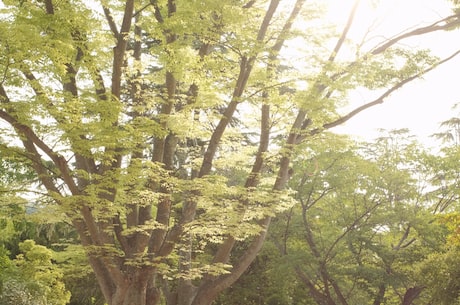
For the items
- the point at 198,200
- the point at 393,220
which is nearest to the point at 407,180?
the point at 393,220

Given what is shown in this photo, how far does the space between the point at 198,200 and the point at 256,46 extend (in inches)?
115

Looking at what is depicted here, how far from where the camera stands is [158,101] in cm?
900

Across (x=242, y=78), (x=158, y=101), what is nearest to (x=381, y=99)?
(x=242, y=78)

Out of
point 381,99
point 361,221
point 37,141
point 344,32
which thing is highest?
point 344,32

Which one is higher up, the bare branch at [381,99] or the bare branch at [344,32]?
the bare branch at [344,32]

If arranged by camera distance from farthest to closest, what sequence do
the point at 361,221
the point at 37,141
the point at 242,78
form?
the point at 361,221
the point at 242,78
the point at 37,141

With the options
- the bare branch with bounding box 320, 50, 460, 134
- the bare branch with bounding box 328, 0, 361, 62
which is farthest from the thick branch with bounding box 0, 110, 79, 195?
the bare branch with bounding box 328, 0, 361, 62

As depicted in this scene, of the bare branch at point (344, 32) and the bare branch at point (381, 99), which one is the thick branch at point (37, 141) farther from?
the bare branch at point (344, 32)

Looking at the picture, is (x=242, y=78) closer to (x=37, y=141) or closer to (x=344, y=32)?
(x=344, y=32)

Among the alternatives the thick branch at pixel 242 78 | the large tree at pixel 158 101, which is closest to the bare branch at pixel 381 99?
the large tree at pixel 158 101

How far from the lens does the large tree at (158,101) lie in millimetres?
6977

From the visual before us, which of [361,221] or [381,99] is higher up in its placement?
[381,99]

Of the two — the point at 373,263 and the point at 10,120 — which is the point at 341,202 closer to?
the point at 373,263

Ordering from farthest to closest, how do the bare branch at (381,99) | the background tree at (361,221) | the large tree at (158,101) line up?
1. the background tree at (361,221)
2. the bare branch at (381,99)
3. the large tree at (158,101)
